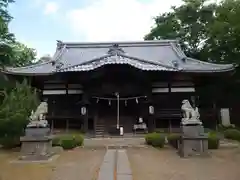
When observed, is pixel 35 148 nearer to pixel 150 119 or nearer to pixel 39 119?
pixel 39 119

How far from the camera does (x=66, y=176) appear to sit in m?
7.26

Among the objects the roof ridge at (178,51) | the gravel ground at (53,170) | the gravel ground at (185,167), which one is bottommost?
the gravel ground at (185,167)

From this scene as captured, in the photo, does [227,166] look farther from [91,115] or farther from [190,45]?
[190,45]

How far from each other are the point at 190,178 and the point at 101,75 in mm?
14183

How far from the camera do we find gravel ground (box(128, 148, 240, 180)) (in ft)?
23.6

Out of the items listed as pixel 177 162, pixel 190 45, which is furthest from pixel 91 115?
pixel 190 45

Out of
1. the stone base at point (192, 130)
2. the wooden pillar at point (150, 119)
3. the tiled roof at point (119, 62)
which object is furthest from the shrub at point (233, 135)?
the stone base at point (192, 130)

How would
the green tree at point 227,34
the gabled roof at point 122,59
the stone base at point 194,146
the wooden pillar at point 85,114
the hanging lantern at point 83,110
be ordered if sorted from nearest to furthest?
the stone base at point 194,146, the gabled roof at point 122,59, the wooden pillar at point 85,114, the hanging lantern at point 83,110, the green tree at point 227,34

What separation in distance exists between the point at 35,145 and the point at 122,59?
10.6m

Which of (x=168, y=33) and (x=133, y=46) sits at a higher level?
(x=168, y=33)

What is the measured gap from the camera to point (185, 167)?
333 inches

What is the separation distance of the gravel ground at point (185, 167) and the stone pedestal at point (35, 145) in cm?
341

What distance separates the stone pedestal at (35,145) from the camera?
1013cm

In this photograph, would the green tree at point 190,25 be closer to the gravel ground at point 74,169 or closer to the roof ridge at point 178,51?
the roof ridge at point 178,51
